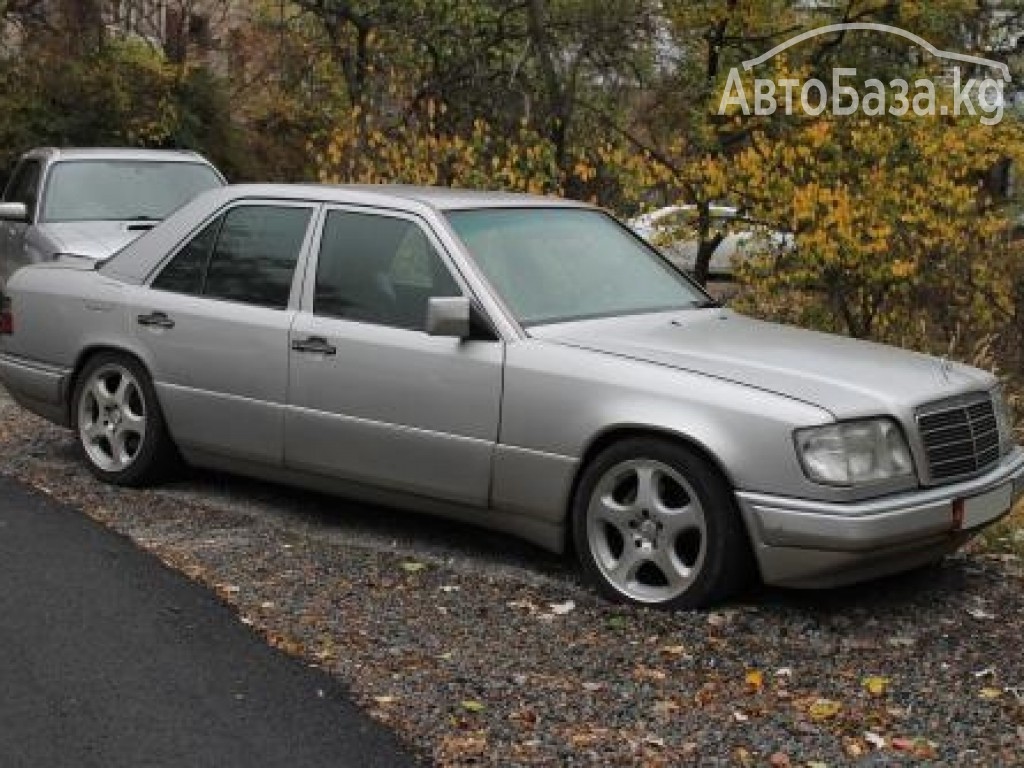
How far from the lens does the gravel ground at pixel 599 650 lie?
399 cm

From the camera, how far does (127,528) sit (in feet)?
20.3

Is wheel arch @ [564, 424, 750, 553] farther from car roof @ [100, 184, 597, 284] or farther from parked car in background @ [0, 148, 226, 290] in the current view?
parked car in background @ [0, 148, 226, 290]

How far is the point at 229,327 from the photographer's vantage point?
20.7 feet

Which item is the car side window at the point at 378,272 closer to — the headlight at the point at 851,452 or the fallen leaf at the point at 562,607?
the fallen leaf at the point at 562,607

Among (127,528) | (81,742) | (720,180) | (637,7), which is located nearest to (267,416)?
(127,528)

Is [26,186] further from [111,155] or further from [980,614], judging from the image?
[980,614]

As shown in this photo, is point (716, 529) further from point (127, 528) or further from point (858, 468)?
point (127, 528)

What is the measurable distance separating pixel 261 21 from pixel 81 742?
1606 centimetres

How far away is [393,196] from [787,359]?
6.21 ft

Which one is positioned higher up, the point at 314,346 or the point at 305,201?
the point at 305,201

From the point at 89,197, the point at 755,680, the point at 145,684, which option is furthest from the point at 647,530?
the point at 89,197

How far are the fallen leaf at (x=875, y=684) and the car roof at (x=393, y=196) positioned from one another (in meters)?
2.63

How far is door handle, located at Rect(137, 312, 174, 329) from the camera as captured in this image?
6.58m

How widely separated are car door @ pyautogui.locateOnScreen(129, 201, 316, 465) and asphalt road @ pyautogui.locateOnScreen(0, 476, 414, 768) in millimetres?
864
